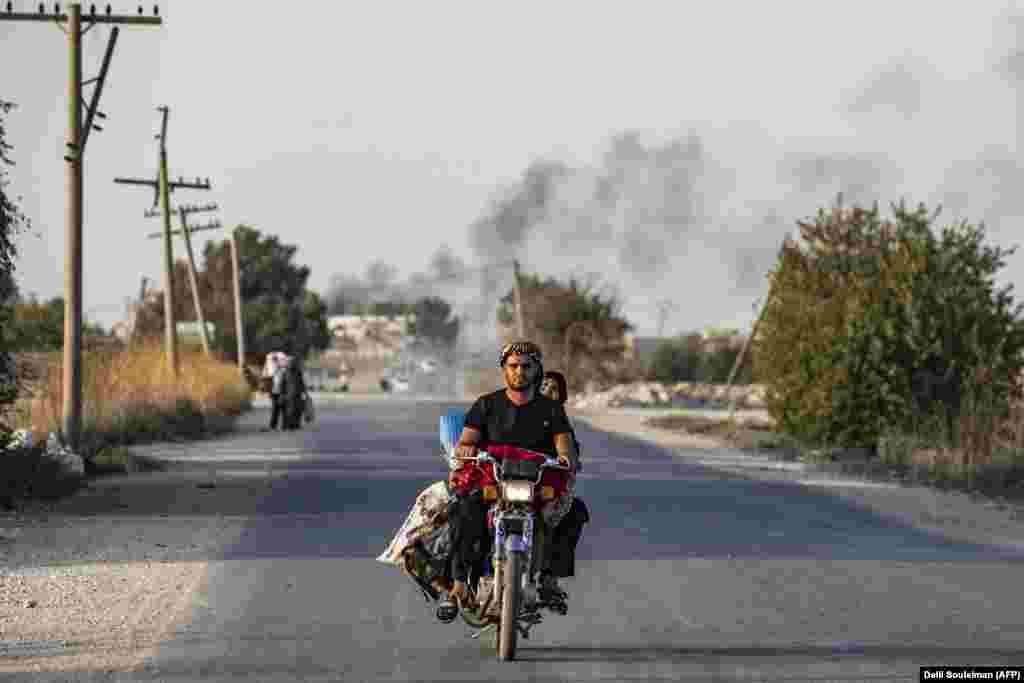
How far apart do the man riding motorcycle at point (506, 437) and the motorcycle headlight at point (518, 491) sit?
0.35 meters

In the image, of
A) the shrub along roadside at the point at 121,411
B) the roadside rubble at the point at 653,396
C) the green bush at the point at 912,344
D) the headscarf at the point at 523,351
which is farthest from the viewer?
the roadside rubble at the point at 653,396

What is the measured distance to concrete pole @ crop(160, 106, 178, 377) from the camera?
54.5m

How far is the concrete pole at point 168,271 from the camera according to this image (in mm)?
54500

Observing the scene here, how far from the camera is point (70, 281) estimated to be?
3002 cm

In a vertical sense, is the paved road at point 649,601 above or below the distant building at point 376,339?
above

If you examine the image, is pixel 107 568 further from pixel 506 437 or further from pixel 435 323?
pixel 435 323

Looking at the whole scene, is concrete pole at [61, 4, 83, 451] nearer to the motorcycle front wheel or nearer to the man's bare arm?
→ the man's bare arm

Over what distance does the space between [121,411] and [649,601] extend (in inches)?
1121

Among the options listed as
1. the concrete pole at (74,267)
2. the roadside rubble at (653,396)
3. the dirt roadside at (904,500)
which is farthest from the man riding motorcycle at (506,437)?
the roadside rubble at (653,396)

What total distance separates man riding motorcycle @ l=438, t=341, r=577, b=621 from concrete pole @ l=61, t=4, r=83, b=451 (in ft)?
59.7

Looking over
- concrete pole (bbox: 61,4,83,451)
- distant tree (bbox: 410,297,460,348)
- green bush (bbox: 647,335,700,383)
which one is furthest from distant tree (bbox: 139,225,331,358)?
concrete pole (bbox: 61,4,83,451)

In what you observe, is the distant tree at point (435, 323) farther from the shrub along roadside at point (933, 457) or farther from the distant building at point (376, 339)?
the shrub along roadside at point (933, 457)

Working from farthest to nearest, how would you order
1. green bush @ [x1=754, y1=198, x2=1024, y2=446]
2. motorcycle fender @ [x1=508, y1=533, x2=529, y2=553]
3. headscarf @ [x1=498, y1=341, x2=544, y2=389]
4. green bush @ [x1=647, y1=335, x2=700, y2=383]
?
green bush @ [x1=647, y1=335, x2=700, y2=383] → green bush @ [x1=754, y1=198, x2=1024, y2=446] → headscarf @ [x1=498, y1=341, x2=544, y2=389] → motorcycle fender @ [x1=508, y1=533, x2=529, y2=553]

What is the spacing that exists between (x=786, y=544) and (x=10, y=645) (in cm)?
836
